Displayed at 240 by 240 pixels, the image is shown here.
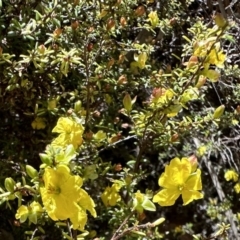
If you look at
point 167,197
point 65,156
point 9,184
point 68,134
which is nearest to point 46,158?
point 65,156

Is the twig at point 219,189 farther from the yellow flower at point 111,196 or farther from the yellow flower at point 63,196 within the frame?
the yellow flower at point 63,196

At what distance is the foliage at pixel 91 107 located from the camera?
1335 millimetres

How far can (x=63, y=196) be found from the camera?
1.21 metres

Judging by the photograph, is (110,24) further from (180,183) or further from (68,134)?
(180,183)

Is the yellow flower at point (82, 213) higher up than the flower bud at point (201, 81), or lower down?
lower down

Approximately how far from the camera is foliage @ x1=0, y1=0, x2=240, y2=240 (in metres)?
1.33

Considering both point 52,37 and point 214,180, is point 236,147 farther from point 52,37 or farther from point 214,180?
point 52,37

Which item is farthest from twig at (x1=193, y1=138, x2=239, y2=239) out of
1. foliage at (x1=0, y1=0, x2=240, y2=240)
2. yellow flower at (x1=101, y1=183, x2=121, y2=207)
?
yellow flower at (x1=101, y1=183, x2=121, y2=207)

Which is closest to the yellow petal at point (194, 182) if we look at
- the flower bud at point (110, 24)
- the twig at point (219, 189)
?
the flower bud at point (110, 24)

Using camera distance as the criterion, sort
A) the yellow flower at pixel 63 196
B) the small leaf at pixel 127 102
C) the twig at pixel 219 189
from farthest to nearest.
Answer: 1. the twig at pixel 219 189
2. the small leaf at pixel 127 102
3. the yellow flower at pixel 63 196

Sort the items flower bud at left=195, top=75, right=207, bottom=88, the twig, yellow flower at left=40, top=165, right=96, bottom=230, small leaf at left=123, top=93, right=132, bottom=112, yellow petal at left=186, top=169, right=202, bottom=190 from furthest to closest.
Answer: the twig → small leaf at left=123, top=93, right=132, bottom=112 → flower bud at left=195, top=75, right=207, bottom=88 → yellow petal at left=186, top=169, right=202, bottom=190 → yellow flower at left=40, top=165, right=96, bottom=230

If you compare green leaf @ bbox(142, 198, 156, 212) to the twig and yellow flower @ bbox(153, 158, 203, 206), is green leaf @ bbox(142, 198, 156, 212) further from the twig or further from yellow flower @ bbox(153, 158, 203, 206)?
the twig

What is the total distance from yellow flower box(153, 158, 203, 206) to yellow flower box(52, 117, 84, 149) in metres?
0.27

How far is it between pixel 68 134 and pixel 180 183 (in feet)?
1.18
